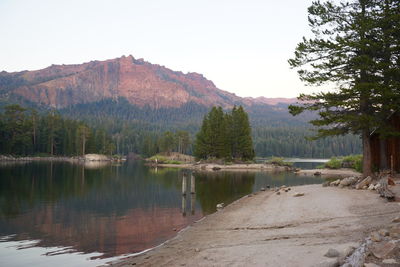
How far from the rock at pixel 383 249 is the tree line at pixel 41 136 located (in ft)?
384

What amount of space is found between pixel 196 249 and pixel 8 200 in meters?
22.3

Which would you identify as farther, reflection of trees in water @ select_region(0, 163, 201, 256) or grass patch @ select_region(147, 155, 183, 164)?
grass patch @ select_region(147, 155, 183, 164)

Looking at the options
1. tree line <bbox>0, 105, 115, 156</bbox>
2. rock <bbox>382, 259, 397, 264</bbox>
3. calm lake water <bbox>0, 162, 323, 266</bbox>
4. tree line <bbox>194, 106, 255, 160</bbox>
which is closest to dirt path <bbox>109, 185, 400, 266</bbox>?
rock <bbox>382, 259, 397, 264</bbox>

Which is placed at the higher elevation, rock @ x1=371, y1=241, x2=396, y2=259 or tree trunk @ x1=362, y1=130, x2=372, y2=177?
tree trunk @ x1=362, y1=130, x2=372, y2=177

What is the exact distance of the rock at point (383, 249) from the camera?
702 centimetres

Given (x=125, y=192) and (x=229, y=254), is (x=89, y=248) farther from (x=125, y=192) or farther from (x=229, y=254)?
(x=125, y=192)

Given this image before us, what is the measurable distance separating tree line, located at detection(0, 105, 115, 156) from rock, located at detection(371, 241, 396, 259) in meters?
117

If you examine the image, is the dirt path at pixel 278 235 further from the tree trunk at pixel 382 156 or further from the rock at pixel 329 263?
the tree trunk at pixel 382 156

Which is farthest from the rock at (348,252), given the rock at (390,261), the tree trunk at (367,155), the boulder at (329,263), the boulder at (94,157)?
the boulder at (94,157)

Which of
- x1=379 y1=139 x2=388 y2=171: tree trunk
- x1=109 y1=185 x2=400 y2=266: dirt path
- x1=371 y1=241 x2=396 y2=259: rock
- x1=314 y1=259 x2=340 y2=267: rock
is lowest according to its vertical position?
x1=109 y1=185 x2=400 y2=266: dirt path

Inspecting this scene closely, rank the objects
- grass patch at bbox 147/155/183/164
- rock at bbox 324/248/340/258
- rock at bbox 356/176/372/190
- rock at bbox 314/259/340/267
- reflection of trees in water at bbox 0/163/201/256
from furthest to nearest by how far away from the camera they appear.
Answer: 1. grass patch at bbox 147/155/183/164
2. rock at bbox 356/176/372/190
3. reflection of trees in water at bbox 0/163/201/256
4. rock at bbox 324/248/340/258
5. rock at bbox 314/259/340/267

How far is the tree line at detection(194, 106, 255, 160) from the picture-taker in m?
86.3

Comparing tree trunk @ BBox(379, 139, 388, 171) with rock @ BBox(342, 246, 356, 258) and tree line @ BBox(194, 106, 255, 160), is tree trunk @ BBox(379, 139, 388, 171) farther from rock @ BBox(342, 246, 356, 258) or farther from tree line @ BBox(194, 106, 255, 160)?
tree line @ BBox(194, 106, 255, 160)

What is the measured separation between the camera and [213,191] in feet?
121
